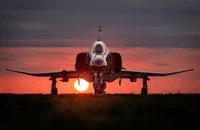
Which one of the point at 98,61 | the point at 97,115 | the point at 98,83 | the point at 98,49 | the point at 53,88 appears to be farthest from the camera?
the point at 53,88

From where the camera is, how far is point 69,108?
71.7 ft

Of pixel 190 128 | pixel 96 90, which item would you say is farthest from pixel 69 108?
pixel 96 90

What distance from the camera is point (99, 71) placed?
4288cm

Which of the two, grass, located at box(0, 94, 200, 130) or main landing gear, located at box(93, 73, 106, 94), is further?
main landing gear, located at box(93, 73, 106, 94)

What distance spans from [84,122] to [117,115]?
7.68ft

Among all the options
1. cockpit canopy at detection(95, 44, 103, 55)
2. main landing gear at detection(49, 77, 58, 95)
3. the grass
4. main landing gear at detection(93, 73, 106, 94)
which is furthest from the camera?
main landing gear at detection(49, 77, 58, 95)

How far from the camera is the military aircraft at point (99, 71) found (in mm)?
42969

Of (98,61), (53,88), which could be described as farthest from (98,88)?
(53,88)

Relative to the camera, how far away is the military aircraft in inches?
1692

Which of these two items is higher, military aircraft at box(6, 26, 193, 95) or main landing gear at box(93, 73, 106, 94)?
military aircraft at box(6, 26, 193, 95)

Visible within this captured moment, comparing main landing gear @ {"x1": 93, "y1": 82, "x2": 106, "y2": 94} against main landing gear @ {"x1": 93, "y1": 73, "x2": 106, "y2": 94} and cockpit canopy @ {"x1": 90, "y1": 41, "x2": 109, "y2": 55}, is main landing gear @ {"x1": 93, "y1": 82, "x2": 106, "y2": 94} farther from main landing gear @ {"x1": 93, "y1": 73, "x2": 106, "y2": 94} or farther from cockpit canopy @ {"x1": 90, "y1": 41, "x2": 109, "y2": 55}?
cockpit canopy @ {"x1": 90, "y1": 41, "x2": 109, "y2": 55}

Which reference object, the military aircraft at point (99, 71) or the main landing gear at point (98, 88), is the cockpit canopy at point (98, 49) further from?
the main landing gear at point (98, 88)

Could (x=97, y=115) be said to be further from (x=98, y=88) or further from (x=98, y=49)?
(x=98, y=49)

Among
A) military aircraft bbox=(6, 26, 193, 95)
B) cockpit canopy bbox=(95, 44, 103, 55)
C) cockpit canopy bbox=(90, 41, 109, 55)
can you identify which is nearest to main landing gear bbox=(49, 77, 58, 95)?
military aircraft bbox=(6, 26, 193, 95)
